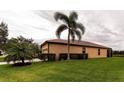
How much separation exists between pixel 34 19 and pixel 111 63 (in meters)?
2.89

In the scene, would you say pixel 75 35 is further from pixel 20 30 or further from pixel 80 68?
pixel 20 30

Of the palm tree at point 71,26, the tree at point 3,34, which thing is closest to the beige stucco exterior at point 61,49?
the palm tree at point 71,26

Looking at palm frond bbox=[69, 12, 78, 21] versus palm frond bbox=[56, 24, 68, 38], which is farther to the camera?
palm frond bbox=[56, 24, 68, 38]

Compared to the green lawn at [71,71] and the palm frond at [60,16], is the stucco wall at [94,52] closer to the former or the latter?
the green lawn at [71,71]

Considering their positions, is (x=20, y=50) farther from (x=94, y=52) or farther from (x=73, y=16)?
(x=94, y=52)

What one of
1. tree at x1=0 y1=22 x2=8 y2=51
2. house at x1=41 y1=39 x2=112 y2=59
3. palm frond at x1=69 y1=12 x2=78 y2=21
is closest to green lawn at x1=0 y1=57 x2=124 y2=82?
house at x1=41 y1=39 x2=112 y2=59

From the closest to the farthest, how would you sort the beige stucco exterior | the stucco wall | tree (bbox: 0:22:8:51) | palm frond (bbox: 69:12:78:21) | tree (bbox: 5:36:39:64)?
palm frond (bbox: 69:12:78:21)
the beige stucco exterior
tree (bbox: 0:22:8:51)
the stucco wall
tree (bbox: 5:36:39:64)

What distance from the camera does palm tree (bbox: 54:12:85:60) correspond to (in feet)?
20.9

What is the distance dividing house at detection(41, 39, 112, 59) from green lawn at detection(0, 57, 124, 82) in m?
0.31

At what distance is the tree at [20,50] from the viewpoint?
7096mm

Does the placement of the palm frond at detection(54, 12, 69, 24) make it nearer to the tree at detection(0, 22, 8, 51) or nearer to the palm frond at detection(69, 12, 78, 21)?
the palm frond at detection(69, 12, 78, 21)
